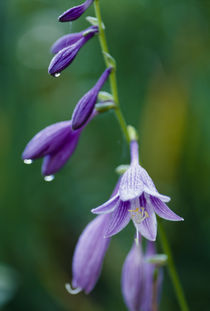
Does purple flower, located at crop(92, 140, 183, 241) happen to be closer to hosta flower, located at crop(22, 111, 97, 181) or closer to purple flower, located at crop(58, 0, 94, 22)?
hosta flower, located at crop(22, 111, 97, 181)

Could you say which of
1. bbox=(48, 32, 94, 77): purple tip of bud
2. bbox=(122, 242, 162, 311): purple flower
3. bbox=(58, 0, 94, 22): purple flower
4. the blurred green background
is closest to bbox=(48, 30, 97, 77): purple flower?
bbox=(48, 32, 94, 77): purple tip of bud

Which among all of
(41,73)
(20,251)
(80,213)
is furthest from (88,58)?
(20,251)

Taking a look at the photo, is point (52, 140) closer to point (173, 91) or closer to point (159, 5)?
point (173, 91)

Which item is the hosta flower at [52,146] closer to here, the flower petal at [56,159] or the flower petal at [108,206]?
the flower petal at [56,159]

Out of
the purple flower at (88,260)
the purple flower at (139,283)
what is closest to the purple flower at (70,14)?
the purple flower at (88,260)

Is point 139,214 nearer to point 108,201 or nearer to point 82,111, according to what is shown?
point 108,201

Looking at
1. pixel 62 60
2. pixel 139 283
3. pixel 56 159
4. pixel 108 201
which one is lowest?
pixel 139 283

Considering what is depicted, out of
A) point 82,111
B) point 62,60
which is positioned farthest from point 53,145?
point 62,60
